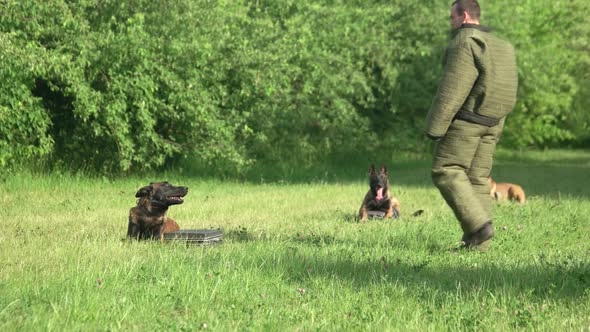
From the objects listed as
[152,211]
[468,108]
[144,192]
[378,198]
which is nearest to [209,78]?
[378,198]

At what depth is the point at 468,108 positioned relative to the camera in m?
8.54

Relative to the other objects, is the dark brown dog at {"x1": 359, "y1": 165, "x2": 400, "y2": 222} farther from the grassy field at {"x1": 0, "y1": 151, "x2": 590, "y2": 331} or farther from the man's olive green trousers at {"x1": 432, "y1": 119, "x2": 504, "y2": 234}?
the man's olive green trousers at {"x1": 432, "y1": 119, "x2": 504, "y2": 234}

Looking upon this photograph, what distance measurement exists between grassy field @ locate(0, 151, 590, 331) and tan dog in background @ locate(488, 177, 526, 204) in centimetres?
251

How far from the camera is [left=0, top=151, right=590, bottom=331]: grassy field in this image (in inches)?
219

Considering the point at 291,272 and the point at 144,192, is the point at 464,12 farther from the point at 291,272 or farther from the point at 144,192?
the point at 144,192

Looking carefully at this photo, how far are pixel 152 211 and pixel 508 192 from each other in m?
9.34

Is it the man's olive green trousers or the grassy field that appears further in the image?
the man's olive green trousers

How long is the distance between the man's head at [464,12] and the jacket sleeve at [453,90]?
1.21 ft

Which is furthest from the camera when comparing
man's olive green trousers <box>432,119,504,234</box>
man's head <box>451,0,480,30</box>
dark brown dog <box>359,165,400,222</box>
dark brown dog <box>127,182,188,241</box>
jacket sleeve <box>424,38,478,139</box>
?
dark brown dog <box>359,165,400,222</box>

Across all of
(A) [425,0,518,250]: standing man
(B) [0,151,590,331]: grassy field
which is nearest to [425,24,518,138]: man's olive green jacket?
(A) [425,0,518,250]: standing man

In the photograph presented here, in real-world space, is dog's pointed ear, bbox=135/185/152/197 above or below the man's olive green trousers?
below

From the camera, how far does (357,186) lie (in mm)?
19484

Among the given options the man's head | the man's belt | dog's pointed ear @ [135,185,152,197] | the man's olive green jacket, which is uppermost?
the man's head

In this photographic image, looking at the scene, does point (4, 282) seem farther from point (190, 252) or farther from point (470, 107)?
point (470, 107)
